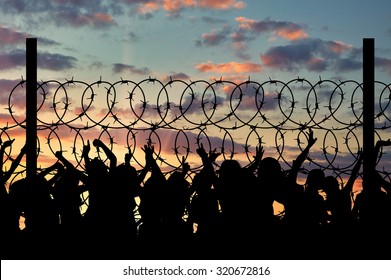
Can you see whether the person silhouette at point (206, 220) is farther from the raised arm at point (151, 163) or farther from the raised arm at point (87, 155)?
the raised arm at point (87, 155)

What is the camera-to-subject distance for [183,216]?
5688 mm

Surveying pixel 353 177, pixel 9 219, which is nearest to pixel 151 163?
pixel 9 219

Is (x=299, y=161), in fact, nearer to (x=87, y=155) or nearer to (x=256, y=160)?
(x=256, y=160)

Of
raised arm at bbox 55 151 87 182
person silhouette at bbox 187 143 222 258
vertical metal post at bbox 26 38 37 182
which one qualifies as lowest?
person silhouette at bbox 187 143 222 258

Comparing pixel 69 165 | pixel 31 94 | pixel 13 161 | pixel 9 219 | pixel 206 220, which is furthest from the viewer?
pixel 31 94

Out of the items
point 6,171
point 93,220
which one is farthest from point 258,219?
point 6,171

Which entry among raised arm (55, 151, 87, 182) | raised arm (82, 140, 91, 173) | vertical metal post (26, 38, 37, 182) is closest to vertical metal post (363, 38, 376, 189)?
raised arm (82, 140, 91, 173)

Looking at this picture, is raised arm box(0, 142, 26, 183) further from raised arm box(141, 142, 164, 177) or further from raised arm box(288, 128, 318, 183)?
raised arm box(288, 128, 318, 183)

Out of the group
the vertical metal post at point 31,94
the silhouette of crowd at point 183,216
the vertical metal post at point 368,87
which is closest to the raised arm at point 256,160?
the silhouette of crowd at point 183,216

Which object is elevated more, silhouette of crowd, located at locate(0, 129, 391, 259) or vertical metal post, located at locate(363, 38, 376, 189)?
vertical metal post, located at locate(363, 38, 376, 189)

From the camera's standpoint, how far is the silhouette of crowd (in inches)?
221

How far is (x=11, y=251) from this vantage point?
5.81 m

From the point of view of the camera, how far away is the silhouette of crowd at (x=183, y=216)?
5.61m

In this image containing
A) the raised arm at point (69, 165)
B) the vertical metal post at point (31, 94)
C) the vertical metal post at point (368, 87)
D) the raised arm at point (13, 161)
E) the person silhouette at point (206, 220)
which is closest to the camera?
the person silhouette at point (206, 220)
